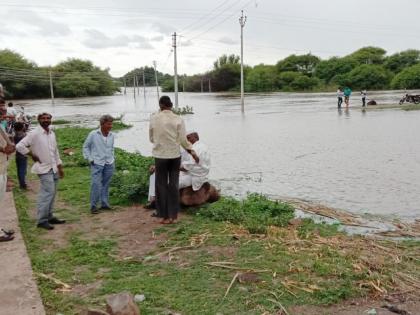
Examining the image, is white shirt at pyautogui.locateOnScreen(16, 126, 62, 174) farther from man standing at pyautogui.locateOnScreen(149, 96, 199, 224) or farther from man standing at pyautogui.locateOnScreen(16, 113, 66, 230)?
man standing at pyautogui.locateOnScreen(149, 96, 199, 224)

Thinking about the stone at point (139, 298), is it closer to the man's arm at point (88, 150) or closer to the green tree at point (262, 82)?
the man's arm at point (88, 150)

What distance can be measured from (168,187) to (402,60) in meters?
112

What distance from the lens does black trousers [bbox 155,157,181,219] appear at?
24.8 ft

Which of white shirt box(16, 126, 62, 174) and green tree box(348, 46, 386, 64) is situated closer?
white shirt box(16, 126, 62, 174)

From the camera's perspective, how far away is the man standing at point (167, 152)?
7.41 m

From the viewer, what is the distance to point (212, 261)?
5746 mm

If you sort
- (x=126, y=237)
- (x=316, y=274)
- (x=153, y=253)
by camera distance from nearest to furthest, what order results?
1. (x=316, y=274)
2. (x=153, y=253)
3. (x=126, y=237)

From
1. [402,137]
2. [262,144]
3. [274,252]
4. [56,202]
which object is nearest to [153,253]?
[274,252]

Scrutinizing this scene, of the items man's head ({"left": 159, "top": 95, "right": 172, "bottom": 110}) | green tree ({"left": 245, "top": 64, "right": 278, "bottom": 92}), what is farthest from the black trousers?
green tree ({"left": 245, "top": 64, "right": 278, "bottom": 92})

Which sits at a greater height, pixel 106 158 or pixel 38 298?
pixel 106 158

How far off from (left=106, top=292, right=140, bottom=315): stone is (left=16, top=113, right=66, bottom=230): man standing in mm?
3436

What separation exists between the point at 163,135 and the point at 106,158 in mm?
1489

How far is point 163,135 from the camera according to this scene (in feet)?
24.3

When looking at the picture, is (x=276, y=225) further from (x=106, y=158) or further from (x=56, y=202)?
(x=56, y=202)
